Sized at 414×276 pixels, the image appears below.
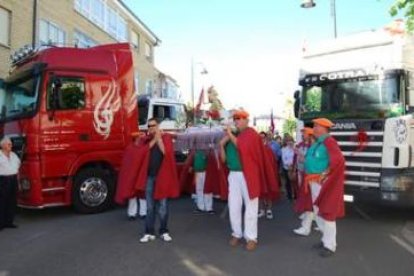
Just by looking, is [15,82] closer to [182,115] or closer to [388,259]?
[182,115]

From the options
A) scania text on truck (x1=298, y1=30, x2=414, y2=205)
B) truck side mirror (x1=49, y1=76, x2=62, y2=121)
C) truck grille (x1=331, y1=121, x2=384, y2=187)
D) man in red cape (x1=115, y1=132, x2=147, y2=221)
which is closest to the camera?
man in red cape (x1=115, y1=132, x2=147, y2=221)

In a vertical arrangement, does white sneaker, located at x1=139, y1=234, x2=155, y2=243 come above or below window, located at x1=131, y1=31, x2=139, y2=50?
below

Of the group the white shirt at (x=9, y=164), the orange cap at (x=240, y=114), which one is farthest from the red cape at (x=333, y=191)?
the white shirt at (x=9, y=164)

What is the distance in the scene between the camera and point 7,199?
9875 mm

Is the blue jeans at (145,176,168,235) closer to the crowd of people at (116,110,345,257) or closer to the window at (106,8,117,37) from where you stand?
the crowd of people at (116,110,345,257)

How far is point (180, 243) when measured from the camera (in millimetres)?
8336

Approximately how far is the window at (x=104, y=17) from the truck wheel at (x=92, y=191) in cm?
1662

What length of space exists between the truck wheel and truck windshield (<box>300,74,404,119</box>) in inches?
165

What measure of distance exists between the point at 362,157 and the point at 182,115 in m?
7.74

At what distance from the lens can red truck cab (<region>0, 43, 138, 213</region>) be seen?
1052 centimetres

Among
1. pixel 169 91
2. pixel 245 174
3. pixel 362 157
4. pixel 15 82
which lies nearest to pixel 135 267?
pixel 245 174

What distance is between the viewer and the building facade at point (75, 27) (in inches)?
769

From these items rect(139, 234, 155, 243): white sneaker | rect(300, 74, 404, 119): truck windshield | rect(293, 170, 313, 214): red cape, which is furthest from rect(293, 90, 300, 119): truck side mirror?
rect(139, 234, 155, 243): white sneaker

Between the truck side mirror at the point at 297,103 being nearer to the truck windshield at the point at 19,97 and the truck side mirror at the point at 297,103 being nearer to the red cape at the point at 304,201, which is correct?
the red cape at the point at 304,201
